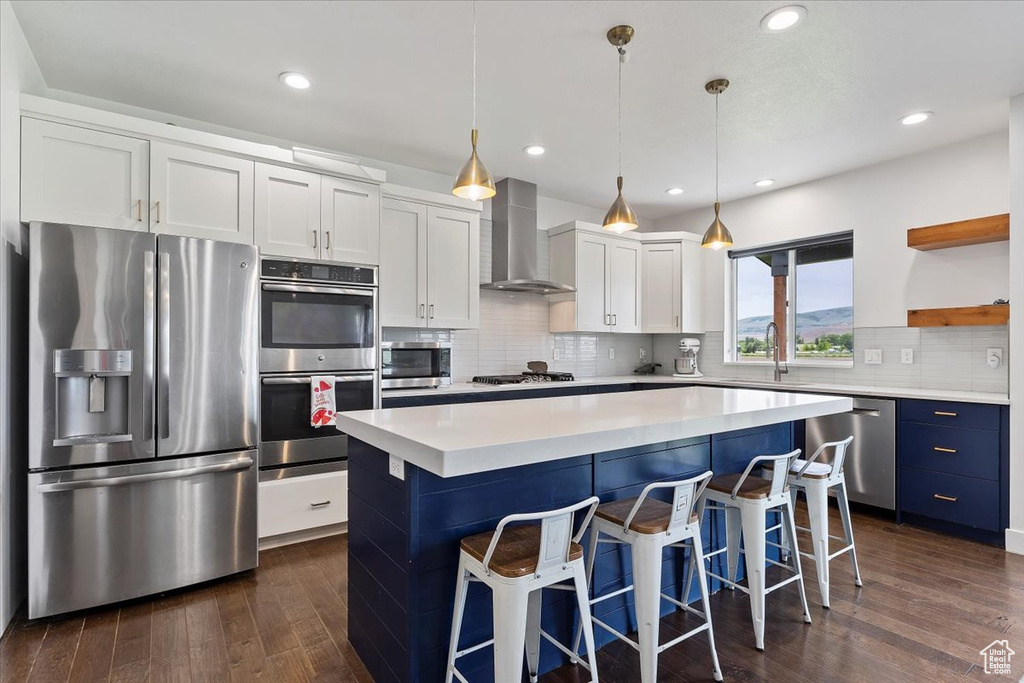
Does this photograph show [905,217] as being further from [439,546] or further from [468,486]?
[439,546]

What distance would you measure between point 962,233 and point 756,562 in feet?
9.45

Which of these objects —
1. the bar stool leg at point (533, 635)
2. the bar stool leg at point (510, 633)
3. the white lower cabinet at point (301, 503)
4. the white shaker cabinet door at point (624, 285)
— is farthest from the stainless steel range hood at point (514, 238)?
the bar stool leg at point (510, 633)

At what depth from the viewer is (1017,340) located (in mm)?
3092

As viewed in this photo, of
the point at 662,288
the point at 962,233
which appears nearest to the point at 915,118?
the point at 962,233

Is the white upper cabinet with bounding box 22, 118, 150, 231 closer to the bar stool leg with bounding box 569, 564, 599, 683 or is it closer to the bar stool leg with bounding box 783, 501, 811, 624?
the bar stool leg with bounding box 569, 564, 599, 683

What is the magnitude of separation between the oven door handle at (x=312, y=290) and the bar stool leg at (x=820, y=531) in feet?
8.88

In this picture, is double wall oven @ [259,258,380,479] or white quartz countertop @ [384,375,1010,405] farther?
white quartz countertop @ [384,375,1010,405]

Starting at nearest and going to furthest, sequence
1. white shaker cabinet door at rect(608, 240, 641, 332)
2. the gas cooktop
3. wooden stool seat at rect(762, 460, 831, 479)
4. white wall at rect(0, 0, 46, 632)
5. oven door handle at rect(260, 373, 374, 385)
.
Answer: white wall at rect(0, 0, 46, 632), wooden stool seat at rect(762, 460, 831, 479), oven door handle at rect(260, 373, 374, 385), the gas cooktop, white shaker cabinet door at rect(608, 240, 641, 332)

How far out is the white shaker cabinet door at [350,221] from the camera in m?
3.26

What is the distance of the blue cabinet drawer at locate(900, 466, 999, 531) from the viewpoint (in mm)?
3168

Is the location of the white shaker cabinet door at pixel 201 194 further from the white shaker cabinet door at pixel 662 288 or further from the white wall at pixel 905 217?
the white wall at pixel 905 217

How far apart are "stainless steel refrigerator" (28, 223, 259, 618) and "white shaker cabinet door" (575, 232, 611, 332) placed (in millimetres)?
2888

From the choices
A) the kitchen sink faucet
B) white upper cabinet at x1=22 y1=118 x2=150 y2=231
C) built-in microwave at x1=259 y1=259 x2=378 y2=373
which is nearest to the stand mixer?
the kitchen sink faucet

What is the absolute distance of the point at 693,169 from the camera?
4.28 meters
